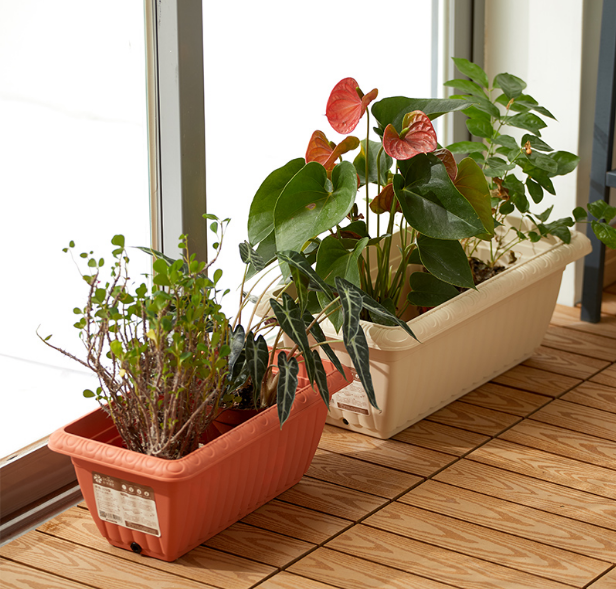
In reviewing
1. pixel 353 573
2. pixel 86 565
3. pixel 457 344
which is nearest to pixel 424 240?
pixel 457 344

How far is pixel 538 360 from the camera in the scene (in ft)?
7.51

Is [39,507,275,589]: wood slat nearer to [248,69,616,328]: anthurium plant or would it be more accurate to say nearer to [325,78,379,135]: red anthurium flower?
[248,69,616,328]: anthurium plant

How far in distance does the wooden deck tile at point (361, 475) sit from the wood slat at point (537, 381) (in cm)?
52

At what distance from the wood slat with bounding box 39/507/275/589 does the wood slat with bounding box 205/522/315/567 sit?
0.02 m

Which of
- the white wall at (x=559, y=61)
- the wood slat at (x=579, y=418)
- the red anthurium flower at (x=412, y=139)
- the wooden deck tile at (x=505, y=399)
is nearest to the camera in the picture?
the red anthurium flower at (x=412, y=139)

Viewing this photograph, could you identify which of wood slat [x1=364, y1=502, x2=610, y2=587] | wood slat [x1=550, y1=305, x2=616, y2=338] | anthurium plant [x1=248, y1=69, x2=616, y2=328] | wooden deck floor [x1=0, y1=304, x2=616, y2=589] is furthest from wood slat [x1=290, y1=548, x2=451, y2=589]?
wood slat [x1=550, y1=305, x2=616, y2=338]

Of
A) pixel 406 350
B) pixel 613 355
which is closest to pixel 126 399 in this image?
pixel 406 350

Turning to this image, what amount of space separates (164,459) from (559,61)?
1.73m

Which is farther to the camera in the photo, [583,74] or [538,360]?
[583,74]

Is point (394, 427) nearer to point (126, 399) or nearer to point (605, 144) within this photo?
point (126, 399)

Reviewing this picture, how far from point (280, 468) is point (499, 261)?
953 millimetres

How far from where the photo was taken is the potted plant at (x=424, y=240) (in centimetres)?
161

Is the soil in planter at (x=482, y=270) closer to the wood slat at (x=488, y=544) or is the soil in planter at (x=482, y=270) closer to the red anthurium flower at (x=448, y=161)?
the red anthurium flower at (x=448, y=161)

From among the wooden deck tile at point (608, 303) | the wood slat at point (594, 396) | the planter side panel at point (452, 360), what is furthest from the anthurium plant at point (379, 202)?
the wooden deck tile at point (608, 303)
